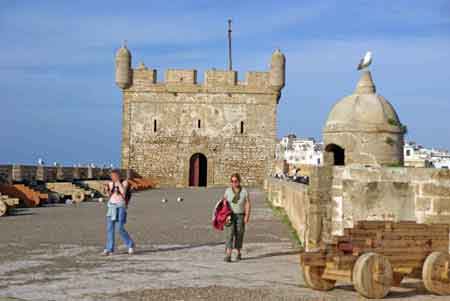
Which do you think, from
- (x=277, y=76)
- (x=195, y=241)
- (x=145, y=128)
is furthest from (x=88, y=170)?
(x=195, y=241)

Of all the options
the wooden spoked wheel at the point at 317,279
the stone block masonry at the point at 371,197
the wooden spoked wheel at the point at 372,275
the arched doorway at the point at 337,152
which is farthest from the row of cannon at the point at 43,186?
the wooden spoked wheel at the point at 372,275

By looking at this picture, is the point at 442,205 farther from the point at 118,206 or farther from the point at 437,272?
the point at 118,206

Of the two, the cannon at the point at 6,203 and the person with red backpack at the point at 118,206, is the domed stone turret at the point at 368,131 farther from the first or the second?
the cannon at the point at 6,203

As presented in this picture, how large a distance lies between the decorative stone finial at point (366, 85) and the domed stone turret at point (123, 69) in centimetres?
3057

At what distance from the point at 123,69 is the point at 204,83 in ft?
14.8

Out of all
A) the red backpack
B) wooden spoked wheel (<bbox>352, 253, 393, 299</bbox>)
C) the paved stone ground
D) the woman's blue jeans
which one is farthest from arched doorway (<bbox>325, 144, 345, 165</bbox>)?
wooden spoked wheel (<bbox>352, 253, 393, 299</bbox>)

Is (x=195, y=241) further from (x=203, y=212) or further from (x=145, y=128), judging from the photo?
(x=145, y=128)

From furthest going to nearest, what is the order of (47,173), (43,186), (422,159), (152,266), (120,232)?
(422,159)
(47,173)
(43,186)
(120,232)
(152,266)

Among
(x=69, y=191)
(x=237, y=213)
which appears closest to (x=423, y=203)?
(x=237, y=213)

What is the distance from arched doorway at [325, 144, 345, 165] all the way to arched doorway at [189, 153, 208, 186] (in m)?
29.7

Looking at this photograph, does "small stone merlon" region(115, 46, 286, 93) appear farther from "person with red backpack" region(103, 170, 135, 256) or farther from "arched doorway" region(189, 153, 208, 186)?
"person with red backpack" region(103, 170, 135, 256)

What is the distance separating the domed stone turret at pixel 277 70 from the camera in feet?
137

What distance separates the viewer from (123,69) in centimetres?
4188

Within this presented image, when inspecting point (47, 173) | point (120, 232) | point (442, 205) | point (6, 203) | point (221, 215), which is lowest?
point (120, 232)
